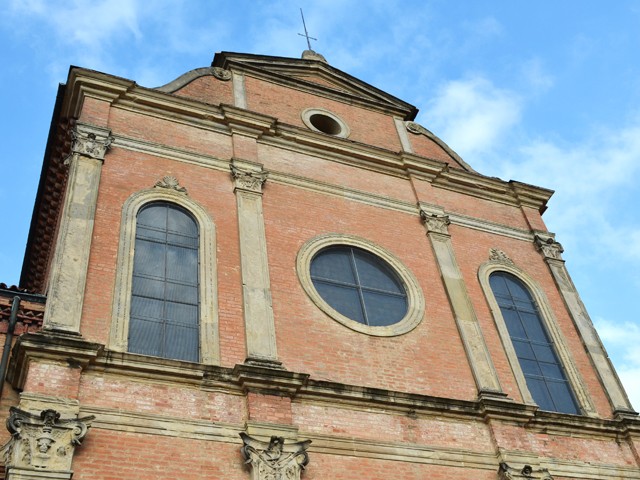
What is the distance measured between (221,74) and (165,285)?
21.7 ft

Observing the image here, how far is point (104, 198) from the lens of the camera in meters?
11.8

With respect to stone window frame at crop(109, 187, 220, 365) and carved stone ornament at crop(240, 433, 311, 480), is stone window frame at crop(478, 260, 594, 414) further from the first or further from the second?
stone window frame at crop(109, 187, 220, 365)

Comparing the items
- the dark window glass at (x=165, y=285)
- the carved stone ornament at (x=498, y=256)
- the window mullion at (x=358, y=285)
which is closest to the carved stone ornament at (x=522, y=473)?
the window mullion at (x=358, y=285)

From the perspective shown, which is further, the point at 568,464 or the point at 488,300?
the point at 488,300

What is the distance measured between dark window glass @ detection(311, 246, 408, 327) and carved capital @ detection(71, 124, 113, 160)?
4.23 metres

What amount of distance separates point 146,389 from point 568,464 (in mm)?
6719

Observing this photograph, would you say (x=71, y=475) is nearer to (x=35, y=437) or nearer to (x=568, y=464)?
(x=35, y=437)

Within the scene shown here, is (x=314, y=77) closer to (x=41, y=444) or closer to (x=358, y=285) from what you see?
→ (x=358, y=285)

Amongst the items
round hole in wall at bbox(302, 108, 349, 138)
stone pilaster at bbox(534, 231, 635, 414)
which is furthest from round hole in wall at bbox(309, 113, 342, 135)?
stone pilaster at bbox(534, 231, 635, 414)

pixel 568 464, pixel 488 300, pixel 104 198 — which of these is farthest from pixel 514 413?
pixel 104 198

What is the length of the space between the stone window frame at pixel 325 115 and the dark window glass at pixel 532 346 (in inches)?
190

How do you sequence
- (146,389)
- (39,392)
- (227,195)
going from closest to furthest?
(39,392) → (146,389) → (227,195)

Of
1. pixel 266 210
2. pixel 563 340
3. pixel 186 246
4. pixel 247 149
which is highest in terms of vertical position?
pixel 247 149

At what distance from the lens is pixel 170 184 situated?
12.7m
